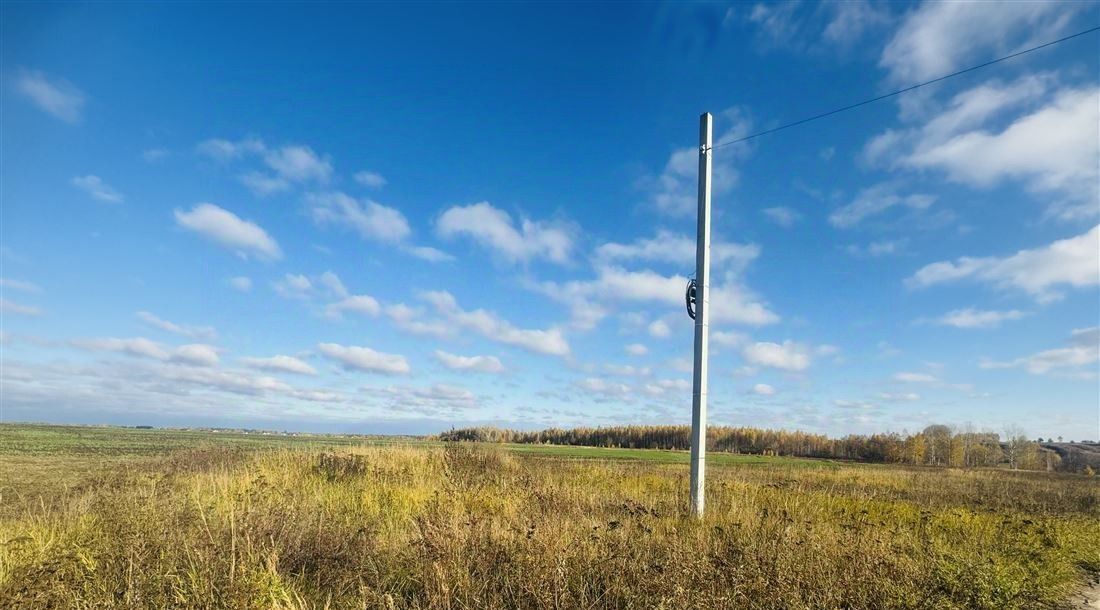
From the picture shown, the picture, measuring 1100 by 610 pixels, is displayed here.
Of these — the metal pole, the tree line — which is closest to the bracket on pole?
the metal pole

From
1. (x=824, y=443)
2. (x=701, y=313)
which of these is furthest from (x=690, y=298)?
(x=824, y=443)

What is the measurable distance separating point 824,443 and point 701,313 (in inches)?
5024

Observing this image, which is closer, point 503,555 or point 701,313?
point 503,555

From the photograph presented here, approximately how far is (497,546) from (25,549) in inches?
201

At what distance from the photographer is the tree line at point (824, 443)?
10975 cm

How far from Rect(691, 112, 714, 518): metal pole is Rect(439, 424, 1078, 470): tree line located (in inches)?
3996

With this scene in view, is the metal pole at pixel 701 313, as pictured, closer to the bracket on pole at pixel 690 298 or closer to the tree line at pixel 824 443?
the bracket on pole at pixel 690 298

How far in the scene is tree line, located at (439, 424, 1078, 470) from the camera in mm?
109750

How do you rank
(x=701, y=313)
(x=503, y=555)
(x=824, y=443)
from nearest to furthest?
1. (x=503, y=555)
2. (x=701, y=313)
3. (x=824, y=443)

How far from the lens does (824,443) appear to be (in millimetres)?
119125

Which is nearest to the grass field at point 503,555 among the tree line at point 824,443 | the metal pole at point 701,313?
the metal pole at point 701,313

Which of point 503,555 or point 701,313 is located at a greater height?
point 701,313

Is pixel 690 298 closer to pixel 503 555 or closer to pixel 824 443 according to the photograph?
pixel 503 555

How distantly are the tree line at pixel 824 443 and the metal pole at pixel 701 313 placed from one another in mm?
101500
